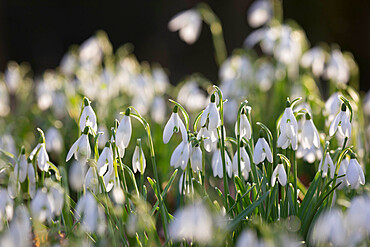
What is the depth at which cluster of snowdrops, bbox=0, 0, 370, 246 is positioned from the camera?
5.08 ft

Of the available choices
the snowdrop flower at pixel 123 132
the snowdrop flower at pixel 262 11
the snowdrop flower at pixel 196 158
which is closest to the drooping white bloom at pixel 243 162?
the snowdrop flower at pixel 196 158

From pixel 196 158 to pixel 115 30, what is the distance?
6199 millimetres

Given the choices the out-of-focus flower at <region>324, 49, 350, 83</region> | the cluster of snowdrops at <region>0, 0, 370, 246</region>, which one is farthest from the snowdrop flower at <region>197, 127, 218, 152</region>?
the out-of-focus flower at <region>324, 49, 350, 83</region>

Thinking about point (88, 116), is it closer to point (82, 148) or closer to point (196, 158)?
point (82, 148)

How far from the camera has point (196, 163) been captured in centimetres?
176

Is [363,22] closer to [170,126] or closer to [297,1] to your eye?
[297,1]

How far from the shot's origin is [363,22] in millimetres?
6023

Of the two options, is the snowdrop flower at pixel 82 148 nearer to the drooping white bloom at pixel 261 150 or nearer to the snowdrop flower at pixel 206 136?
the snowdrop flower at pixel 206 136

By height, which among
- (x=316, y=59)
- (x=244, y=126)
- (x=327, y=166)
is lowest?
(x=327, y=166)

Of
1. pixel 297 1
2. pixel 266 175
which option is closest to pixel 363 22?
pixel 297 1

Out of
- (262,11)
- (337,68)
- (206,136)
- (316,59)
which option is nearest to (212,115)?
(206,136)

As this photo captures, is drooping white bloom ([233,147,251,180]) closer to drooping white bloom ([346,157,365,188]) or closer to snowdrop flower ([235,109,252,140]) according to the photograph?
snowdrop flower ([235,109,252,140])

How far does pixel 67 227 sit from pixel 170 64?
223 inches

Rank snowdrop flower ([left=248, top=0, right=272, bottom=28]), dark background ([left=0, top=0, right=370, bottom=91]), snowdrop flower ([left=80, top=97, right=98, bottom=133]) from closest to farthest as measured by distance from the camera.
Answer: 1. snowdrop flower ([left=80, top=97, right=98, bottom=133])
2. snowdrop flower ([left=248, top=0, right=272, bottom=28])
3. dark background ([left=0, top=0, right=370, bottom=91])
